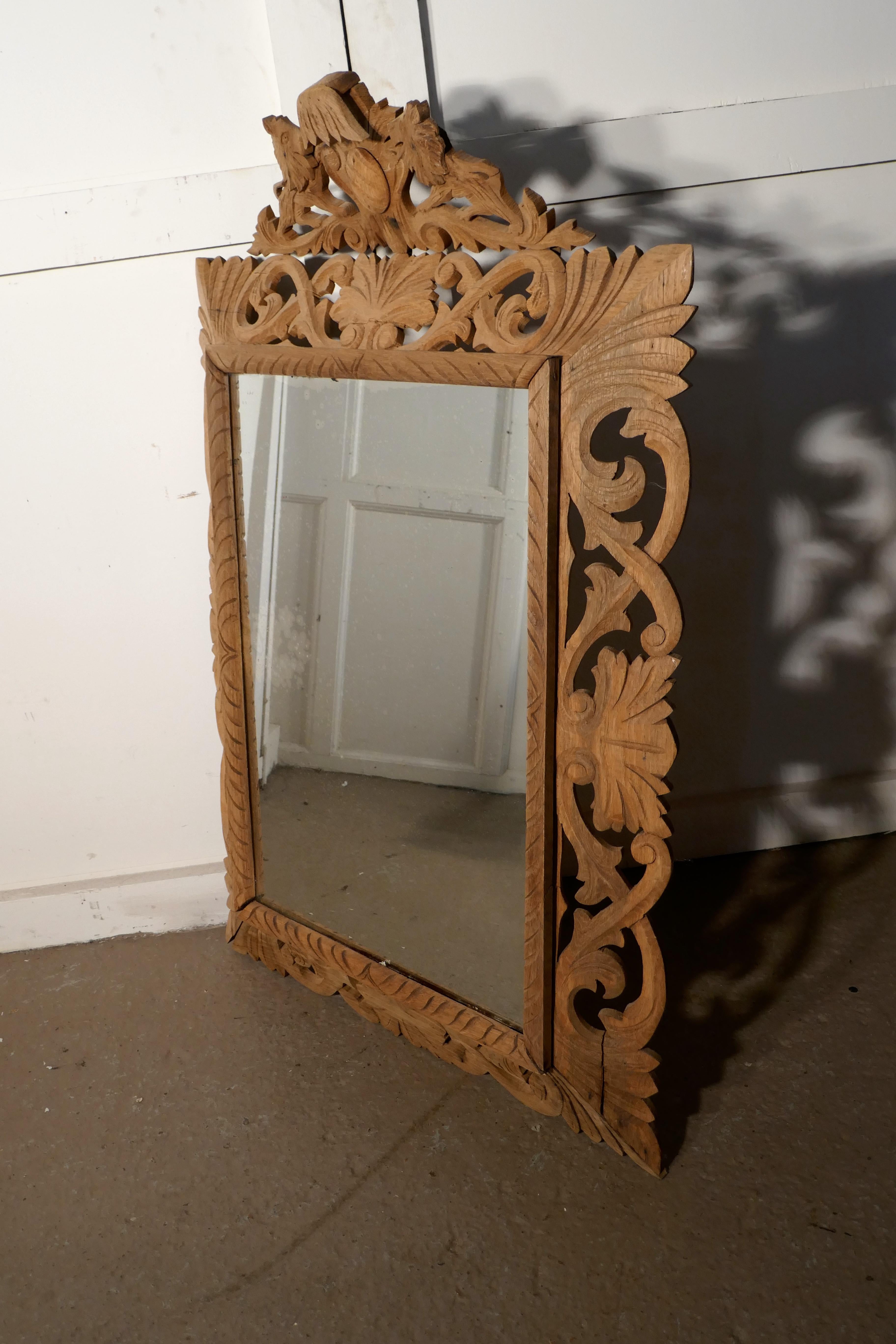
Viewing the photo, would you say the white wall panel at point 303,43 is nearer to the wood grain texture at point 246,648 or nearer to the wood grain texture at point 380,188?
the wood grain texture at point 380,188

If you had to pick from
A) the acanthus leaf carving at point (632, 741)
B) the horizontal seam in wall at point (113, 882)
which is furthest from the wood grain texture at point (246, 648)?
the acanthus leaf carving at point (632, 741)

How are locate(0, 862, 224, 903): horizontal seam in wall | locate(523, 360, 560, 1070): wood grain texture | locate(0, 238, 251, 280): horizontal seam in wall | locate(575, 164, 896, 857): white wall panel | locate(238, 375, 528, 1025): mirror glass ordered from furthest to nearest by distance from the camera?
1. locate(0, 862, 224, 903): horizontal seam in wall
2. locate(575, 164, 896, 857): white wall panel
3. locate(0, 238, 251, 280): horizontal seam in wall
4. locate(238, 375, 528, 1025): mirror glass
5. locate(523, 360, 560, 1070): wood grain texture

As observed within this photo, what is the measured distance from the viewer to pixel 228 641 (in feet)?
5.69

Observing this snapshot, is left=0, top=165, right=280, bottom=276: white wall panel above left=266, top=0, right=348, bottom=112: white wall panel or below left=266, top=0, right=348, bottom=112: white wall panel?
below

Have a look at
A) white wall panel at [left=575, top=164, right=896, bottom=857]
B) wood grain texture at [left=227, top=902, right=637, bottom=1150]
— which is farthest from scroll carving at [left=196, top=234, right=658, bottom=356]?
wood grain texture at [left=227, top=902, right=637, bottom=1150]

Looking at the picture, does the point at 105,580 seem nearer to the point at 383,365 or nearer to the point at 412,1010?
the point at 383,365

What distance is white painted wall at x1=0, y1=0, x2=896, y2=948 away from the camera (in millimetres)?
1575

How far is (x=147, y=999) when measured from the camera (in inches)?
72.3

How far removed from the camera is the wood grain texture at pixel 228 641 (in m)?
1.65

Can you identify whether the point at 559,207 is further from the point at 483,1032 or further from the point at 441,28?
the point at 483,1032

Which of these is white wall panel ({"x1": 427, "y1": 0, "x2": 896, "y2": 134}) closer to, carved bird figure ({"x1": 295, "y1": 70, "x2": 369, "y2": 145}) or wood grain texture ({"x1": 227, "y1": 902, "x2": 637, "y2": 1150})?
carved bird figure ({"x1": 295, "y1": 70, "x2": 369, "y2": 145})

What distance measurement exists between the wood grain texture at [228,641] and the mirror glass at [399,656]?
0.03 m

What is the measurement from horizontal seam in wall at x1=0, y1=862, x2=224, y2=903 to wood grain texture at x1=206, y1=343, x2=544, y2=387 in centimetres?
107

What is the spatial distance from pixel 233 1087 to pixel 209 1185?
7.8 inches
